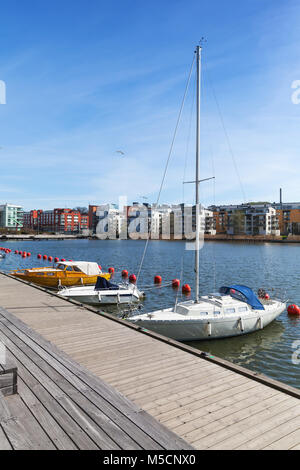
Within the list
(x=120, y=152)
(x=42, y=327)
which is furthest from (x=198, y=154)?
(x=42, y=327)

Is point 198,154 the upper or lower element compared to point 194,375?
upper

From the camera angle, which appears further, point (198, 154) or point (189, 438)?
point (198, 154)

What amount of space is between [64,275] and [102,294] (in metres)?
7.05

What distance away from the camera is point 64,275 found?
28.9m

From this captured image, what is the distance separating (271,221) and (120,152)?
152747 mm

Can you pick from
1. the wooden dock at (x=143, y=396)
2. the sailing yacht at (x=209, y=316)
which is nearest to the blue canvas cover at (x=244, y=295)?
the sailing yacht at (x=209, y=316)

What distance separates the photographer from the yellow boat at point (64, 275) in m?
28.8

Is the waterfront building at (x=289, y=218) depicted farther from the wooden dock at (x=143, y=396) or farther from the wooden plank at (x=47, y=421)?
the wooden plank at (x=47, y=421)

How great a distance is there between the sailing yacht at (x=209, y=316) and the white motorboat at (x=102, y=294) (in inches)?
307

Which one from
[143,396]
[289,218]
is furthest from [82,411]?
[289,218]

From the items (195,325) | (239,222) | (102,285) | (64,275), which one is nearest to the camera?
(195,325)

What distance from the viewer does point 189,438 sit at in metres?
5.35

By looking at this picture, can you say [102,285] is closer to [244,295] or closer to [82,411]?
[244,295]

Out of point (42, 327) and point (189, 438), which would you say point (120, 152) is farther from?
point (189, 438)
